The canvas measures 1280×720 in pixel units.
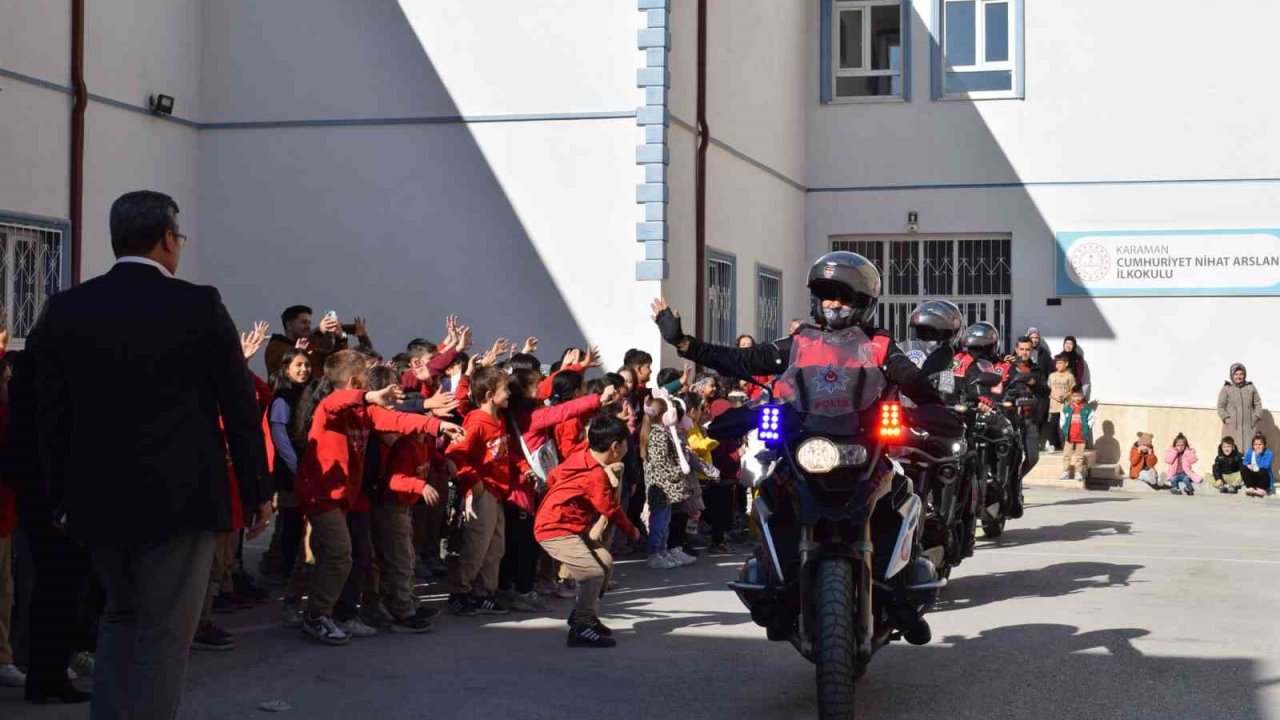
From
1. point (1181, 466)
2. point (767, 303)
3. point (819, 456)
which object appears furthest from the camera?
point (767, 303)

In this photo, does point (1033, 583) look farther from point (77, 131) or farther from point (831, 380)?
point (77, 131)

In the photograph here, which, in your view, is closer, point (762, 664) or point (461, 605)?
point (762, 664)

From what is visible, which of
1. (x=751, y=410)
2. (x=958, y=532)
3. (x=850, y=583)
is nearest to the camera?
(x=850, y=583)

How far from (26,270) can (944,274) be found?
14475 mm

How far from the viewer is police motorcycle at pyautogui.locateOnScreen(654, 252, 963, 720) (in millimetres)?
6473

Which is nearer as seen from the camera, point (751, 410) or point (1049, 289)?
point (751, 410)

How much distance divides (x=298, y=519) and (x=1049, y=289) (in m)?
16.6

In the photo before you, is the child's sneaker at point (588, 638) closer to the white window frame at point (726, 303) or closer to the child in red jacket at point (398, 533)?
the child in red jacket at point (398, 533)

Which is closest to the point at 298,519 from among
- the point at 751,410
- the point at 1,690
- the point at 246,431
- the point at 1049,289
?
the point at 1,690

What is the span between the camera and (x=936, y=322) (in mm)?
11531

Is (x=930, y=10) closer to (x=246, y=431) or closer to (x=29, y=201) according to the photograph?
(x=29, y=201)

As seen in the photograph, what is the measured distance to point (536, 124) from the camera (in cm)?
1730

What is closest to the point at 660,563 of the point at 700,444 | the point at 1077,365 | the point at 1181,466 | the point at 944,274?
the point at 700,444

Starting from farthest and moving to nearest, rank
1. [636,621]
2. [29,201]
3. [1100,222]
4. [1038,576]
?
1. [1100,222]
2. [29,201]
3. [1038,576]
4. [636,621]
